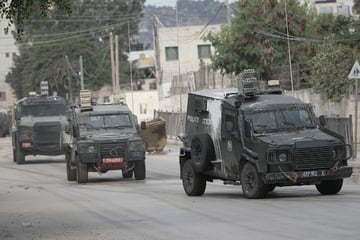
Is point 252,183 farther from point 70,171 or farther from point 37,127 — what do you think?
point 37,127

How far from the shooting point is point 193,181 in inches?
803

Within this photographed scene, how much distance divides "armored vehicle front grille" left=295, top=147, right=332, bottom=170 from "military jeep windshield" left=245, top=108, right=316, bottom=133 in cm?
111

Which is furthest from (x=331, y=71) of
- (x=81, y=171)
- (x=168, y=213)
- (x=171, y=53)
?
(x=171, y=53)

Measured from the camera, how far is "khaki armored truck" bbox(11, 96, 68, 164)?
129ft

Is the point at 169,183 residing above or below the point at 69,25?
below

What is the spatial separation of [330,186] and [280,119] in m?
1.71

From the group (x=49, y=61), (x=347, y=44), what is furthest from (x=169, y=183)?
(x=49, y=61)

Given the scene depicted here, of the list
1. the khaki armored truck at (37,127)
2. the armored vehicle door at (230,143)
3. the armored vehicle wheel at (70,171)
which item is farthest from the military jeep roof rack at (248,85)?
the khaki armored truck at (37,127)

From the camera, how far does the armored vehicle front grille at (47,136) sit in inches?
1549

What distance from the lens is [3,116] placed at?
79.6 meters

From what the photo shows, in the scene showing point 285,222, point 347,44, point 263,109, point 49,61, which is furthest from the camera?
point 49,61

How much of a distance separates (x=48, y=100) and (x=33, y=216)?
23.2 meters

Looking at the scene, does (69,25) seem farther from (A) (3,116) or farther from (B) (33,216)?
(B) (33,216)

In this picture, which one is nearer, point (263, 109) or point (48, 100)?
point (263, 109)
